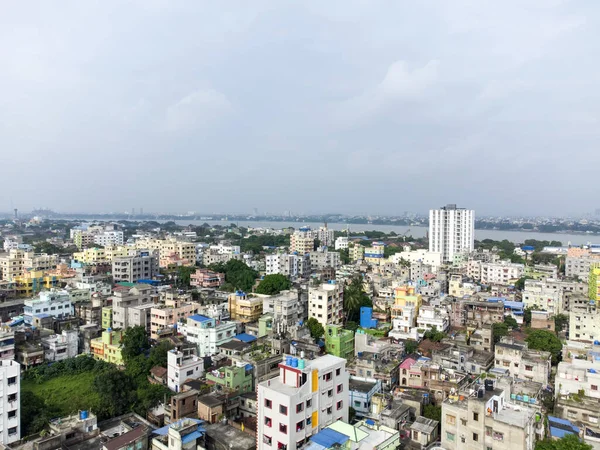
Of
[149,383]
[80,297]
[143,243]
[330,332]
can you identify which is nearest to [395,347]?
[330,332]

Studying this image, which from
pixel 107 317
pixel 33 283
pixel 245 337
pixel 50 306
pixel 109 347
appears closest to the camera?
pixel 109 347

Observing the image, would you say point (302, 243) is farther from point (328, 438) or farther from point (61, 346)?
point (328, 438)

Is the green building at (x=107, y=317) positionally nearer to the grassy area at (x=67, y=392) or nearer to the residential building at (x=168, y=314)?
the residential building at (x=168, y=314)

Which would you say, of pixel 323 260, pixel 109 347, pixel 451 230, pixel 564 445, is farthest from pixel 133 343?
pixel 451 230

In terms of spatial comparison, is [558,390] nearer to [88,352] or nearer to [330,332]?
[330,332]

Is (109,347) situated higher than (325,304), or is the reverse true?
(325,304)

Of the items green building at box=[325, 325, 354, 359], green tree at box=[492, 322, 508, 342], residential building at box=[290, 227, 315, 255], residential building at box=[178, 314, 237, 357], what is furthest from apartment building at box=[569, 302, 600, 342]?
residential building at box=[290, 227, 315, 255]
